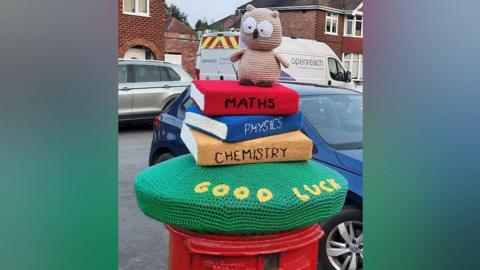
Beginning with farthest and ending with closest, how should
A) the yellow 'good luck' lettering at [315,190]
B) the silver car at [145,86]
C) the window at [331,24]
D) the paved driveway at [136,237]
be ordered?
the window at [331,24], the silver car at [145,86], the paved driveway at [136,237], the yellow 'good luck' lettering at [315,190]

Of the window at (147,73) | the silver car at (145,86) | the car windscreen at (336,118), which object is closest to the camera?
the car windscreen at (336,118)

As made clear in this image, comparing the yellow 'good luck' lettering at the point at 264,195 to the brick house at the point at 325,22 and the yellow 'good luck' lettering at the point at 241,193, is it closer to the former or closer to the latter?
the yellow 'good luck' lettering at the point at 241,193

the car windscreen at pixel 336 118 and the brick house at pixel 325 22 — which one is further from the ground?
the brick house at pixel 325 22

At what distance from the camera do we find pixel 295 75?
14.2 meters

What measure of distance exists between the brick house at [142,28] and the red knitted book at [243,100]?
377 inches

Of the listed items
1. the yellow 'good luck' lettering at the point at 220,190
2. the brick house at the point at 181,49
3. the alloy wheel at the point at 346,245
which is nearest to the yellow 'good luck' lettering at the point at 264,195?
the yellow 'good luck' lettering at the point at 220,190

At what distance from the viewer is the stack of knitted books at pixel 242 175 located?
167 cm

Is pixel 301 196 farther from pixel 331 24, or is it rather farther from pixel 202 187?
pixel 331 24

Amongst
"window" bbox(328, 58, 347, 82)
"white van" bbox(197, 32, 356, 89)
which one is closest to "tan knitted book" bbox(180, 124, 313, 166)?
"white van" bbox(197, 32, 356, 89)

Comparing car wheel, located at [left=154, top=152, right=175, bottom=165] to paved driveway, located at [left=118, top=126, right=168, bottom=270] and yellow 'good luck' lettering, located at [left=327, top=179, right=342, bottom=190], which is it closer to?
paved driveway, located at [left=118, top=126, right=168, bottom=270]

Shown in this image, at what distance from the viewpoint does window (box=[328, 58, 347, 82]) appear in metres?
15.6

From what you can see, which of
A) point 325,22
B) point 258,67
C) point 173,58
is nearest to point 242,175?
point 258,67
